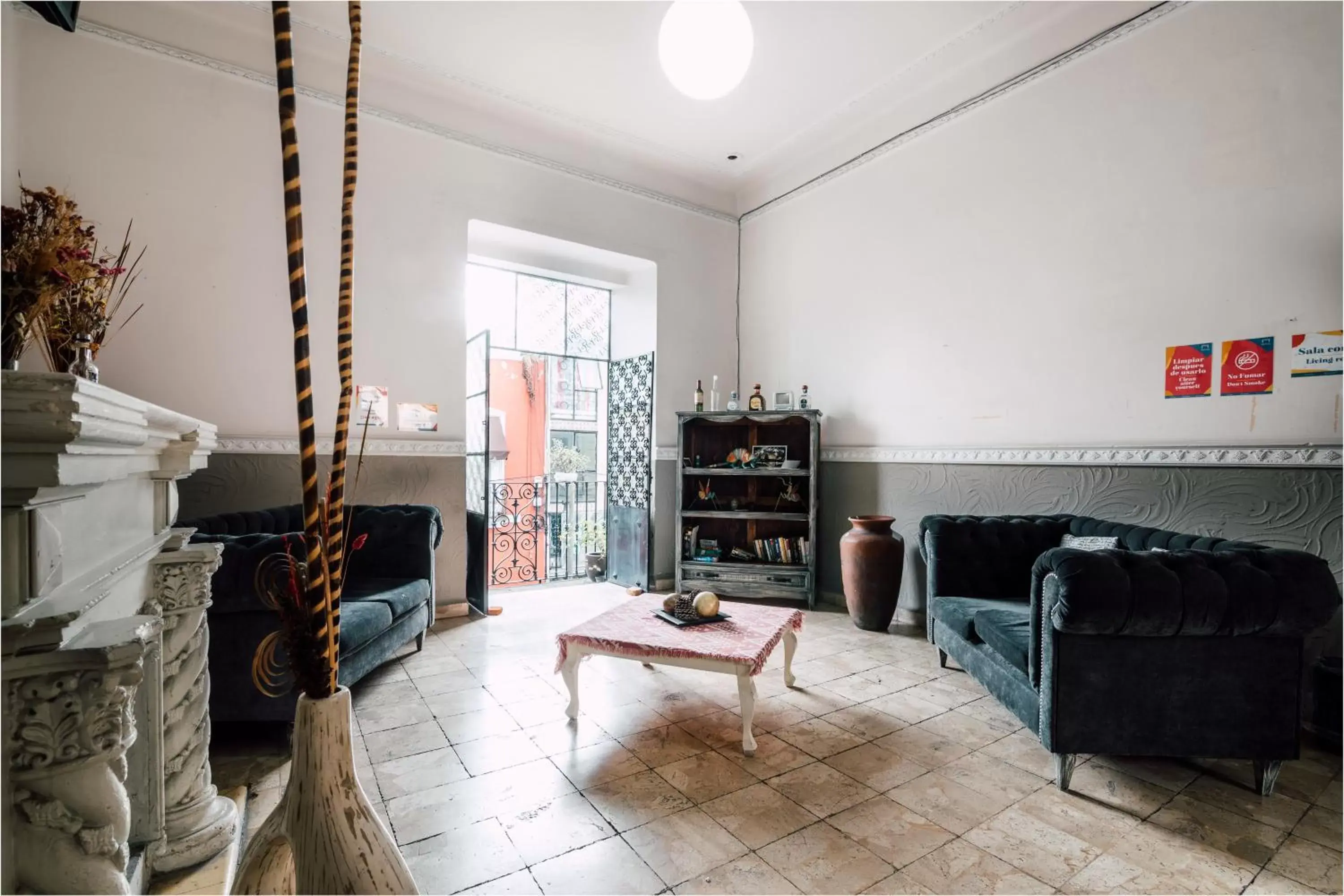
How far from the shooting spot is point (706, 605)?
3.13 metres

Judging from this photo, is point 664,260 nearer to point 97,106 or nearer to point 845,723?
point 97,106

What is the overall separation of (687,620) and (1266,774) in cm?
230

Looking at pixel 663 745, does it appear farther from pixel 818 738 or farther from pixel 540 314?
pixel 540 314

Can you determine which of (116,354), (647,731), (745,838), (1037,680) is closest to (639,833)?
(745,838)

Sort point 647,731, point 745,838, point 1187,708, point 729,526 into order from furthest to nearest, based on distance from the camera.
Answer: point 729,526, point 647,731, point 1187,708, point 745,838

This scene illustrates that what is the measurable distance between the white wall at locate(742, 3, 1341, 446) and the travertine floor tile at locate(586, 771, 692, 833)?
3298 mm

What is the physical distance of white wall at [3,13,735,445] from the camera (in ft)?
12.3

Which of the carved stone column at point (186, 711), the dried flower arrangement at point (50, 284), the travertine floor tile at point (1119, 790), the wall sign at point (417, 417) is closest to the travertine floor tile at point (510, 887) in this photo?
the carved stone column at point (186, 711)

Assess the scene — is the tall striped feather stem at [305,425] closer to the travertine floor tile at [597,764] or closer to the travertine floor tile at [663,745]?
the travertine floor tile at [597,764]

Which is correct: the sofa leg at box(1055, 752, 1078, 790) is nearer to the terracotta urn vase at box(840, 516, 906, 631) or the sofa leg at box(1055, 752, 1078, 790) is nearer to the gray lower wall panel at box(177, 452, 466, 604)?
the terracotta urn vase at box(840, 516, 906, 631)

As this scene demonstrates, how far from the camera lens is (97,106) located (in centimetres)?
378

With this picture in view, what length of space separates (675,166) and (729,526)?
3.43 metres

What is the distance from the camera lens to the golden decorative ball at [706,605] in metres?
3.13

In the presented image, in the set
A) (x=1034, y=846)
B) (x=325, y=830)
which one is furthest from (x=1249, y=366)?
(x=325, y=830)
